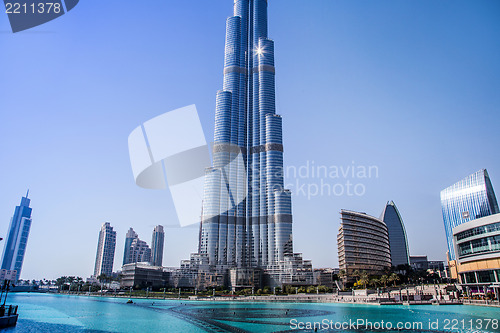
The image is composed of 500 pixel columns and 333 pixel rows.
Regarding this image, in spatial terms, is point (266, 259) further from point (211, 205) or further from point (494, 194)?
point (494, 194)

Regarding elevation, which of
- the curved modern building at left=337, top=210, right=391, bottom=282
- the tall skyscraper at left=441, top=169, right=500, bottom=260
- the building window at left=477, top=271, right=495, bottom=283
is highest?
the tall skyscraper at left=441, top=169, right=500, bottom=260

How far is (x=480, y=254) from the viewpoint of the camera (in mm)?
74438

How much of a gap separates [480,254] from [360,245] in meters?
78.9

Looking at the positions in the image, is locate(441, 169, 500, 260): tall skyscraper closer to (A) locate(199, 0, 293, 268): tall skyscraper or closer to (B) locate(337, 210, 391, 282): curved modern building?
(B) locate(337, 210, 391, 282): curved modern building

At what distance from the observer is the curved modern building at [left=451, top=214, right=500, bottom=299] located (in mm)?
70000

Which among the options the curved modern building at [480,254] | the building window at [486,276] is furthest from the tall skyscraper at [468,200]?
the building window at [486,276]

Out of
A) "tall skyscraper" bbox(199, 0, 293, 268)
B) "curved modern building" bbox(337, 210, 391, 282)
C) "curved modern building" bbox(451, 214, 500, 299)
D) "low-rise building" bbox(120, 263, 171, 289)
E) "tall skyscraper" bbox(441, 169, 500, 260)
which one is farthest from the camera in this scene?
"low-rise building" bbox(120, 263, 171, 289)

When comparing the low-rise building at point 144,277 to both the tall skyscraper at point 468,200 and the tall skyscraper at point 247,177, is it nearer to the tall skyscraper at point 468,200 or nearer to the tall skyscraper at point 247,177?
the tall skyscraper at point 247,177

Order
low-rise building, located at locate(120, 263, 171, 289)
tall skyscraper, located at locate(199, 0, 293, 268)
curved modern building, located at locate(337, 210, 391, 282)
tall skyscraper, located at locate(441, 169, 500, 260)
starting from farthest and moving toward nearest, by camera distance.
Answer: low-rise building, located at locate(120, 263, 171, 289) → tall skyscraper, located at locate(199, 0, 293, 268) → tall skyscraper, located at locate(441, 169, 500, 260) → curved modern building, located at locate(337, 210, 391, 282)

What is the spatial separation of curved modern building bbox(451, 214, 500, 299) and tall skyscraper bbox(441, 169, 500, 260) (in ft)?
256

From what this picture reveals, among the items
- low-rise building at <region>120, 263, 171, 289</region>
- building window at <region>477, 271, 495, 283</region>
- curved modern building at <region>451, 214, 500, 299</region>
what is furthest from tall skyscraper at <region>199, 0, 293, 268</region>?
building window at <region>477, 271, 495, 283</region>

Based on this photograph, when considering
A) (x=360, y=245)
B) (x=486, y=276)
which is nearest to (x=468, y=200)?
(x=360, y=245)

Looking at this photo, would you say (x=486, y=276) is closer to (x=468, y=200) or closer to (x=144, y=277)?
(x=468, y=200)

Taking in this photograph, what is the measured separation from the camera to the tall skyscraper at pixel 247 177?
540 ft
